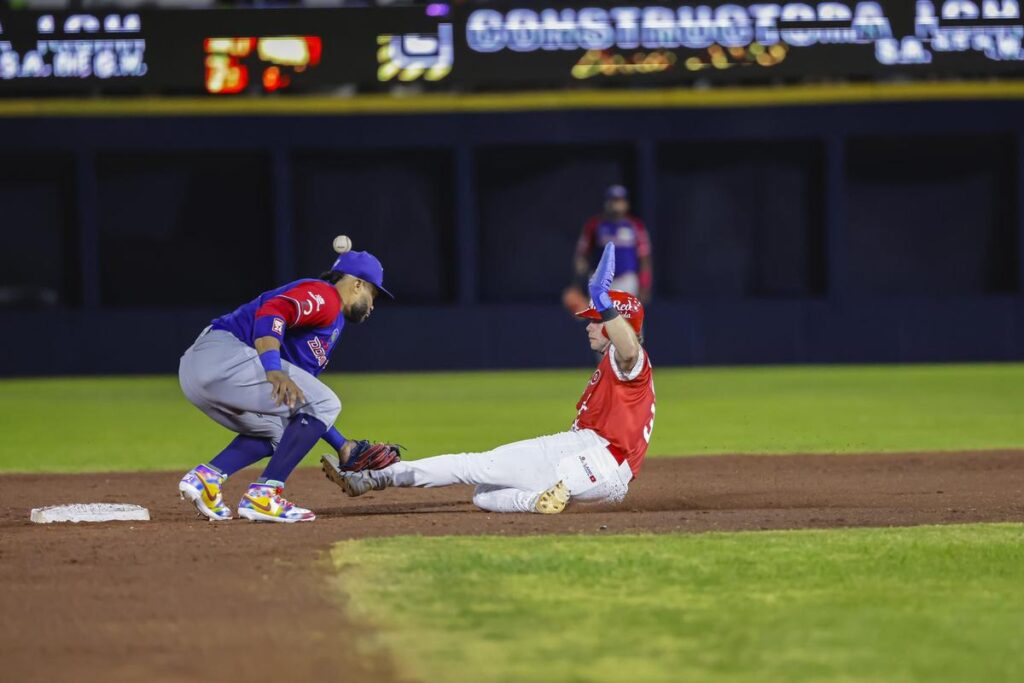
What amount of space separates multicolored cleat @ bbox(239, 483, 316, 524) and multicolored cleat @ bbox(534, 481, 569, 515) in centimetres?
123

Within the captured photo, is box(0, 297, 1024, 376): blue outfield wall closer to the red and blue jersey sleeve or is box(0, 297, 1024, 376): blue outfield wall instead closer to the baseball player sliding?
the baseball player sliding

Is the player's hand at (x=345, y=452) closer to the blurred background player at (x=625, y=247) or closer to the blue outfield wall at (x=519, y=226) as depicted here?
the blurred background player at (x=625, y=247)

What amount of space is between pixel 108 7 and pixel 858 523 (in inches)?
584

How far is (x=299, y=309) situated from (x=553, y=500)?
5.37ft

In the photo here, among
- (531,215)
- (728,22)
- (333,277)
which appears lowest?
(531,215)

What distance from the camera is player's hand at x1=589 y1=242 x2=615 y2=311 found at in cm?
781

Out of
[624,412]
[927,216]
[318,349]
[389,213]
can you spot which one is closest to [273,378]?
[318,349]

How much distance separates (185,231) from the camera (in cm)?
2295

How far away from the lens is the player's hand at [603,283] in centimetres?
781

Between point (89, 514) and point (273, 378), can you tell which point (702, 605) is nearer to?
point (273, 378)

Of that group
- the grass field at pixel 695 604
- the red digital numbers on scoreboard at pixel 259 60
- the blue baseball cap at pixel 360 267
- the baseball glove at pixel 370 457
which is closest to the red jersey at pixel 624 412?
the grass field at pixel 695 604

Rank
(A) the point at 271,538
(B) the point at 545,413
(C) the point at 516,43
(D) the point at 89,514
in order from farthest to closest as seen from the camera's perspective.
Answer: (C) the point at 516,43, (B) the point at 545,413, (D) the point at 89,514, (A) the point at 271,538

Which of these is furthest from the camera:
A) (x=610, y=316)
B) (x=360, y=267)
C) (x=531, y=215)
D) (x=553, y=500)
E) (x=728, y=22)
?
(x=531, y=215)

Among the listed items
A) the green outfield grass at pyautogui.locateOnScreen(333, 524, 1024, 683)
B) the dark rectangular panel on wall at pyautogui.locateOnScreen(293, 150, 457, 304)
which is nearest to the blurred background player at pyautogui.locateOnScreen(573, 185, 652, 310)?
the dark rectangular panel on wall at pyautogui.locateOnScreen(293, 150, 457, 304)
